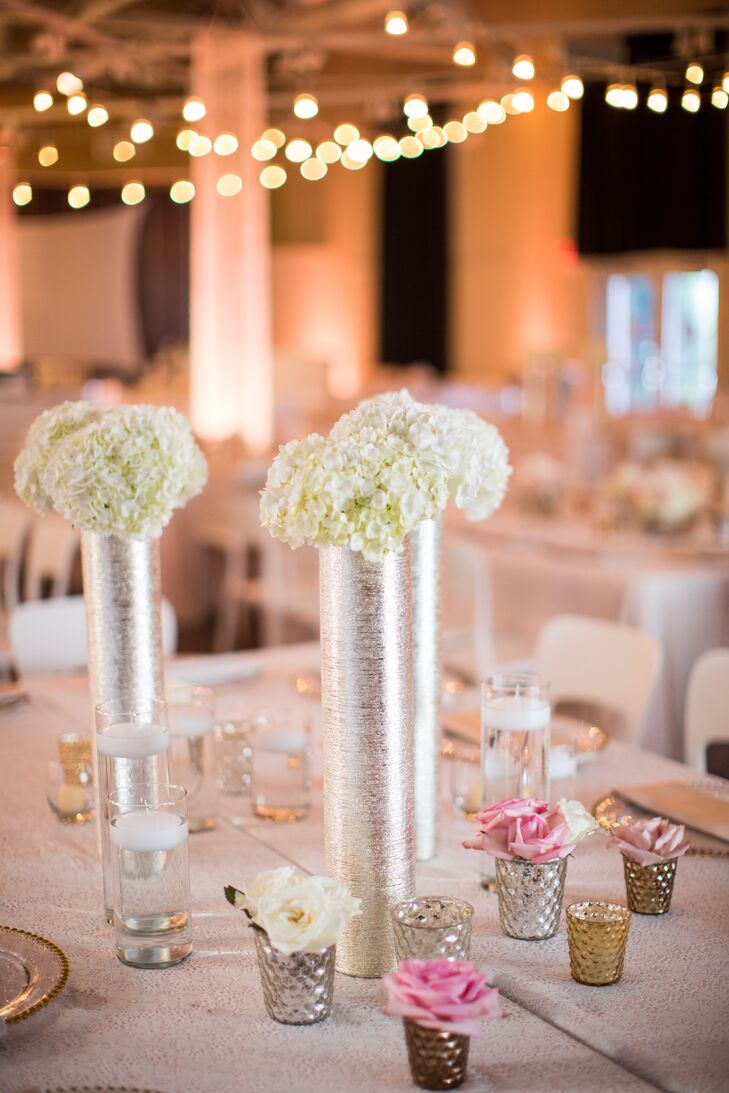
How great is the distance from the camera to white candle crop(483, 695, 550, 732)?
6.33 ft

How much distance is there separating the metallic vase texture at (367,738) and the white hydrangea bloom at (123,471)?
1.50ft

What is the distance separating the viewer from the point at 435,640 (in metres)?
2.12

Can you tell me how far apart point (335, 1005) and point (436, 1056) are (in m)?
0.23

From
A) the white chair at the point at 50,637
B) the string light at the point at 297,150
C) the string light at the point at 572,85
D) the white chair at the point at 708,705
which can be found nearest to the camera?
the white chair at the point at 708,705

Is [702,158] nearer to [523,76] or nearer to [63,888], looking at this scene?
[523,76]

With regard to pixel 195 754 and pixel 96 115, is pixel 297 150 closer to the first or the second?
pixel 96 115

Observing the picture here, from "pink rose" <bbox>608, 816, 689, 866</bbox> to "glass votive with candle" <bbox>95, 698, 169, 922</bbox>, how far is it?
2.10ft

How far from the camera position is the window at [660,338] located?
1168 cm

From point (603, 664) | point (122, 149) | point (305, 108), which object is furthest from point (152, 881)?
point (122, 149)

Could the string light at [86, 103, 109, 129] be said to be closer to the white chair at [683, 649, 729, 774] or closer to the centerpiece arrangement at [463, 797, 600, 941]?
the white chair at [683, 649, 729, 774]

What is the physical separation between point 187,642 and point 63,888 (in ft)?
17.6

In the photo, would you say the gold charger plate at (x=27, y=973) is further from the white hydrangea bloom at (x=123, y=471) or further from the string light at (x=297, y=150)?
the string light at (x=297, y=150)

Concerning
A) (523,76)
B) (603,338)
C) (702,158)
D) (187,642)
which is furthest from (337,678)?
(603,338)

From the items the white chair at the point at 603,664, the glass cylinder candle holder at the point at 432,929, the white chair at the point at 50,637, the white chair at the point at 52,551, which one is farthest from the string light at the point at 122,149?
the glass cylinder candle holder at the point at 432,929
